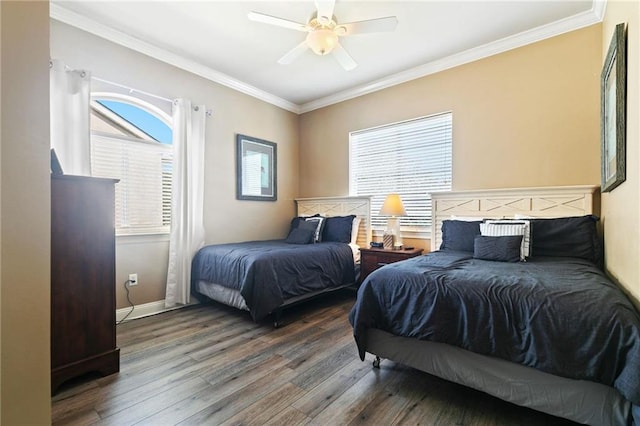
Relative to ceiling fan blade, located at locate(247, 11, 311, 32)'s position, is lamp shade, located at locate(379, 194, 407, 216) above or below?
below

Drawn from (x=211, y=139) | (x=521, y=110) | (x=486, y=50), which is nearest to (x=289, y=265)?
(x=211, y=139)

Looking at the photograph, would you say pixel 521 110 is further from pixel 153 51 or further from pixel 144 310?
pixel 144 310

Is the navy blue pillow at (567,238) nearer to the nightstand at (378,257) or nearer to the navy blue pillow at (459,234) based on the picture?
the navy blue pillow at (459,234)

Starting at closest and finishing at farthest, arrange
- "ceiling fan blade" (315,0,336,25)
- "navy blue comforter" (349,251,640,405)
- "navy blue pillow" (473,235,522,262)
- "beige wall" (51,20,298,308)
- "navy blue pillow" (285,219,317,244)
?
"navy blue comforter" (349,251,640,405) < "ceiling fan blade" (315,0,336,25) < "navy blue pillow" (473,235,522,262) < "beige wall" (51,20,298,308) < "navy blue pillow" (285,219,317,244)

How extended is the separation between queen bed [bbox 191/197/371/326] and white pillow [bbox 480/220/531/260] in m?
1.60

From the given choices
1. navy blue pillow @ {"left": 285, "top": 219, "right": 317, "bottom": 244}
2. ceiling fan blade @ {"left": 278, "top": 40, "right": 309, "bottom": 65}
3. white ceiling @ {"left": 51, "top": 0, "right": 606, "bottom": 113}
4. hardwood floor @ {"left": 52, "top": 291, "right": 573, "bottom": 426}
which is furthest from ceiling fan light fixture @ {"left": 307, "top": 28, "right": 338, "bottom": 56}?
hardwood floor @ {"left": 52, "top": 291, "right": 573, "bottom": 426}

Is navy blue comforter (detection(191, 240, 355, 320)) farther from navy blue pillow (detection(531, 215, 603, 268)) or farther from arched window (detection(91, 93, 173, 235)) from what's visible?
navy blue pillow (detection(531, 215, 603, 268))

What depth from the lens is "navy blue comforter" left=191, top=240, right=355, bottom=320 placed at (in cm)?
279

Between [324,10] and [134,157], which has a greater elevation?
[324,10]

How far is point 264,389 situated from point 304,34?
10.4 ft

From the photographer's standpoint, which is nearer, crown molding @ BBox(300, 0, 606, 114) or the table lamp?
crown molding @ BBox(300, 0, 606, 114)

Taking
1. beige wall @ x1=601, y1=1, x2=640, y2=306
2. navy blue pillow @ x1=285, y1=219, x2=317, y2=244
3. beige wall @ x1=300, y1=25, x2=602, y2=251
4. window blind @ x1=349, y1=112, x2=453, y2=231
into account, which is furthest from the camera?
navy blue pillow @ x1=285, y1=219, x2=317, y2=244

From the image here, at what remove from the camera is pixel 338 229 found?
410 cm

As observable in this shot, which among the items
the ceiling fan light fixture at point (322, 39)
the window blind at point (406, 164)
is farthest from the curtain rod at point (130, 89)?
the window blind at point (406, 164)
